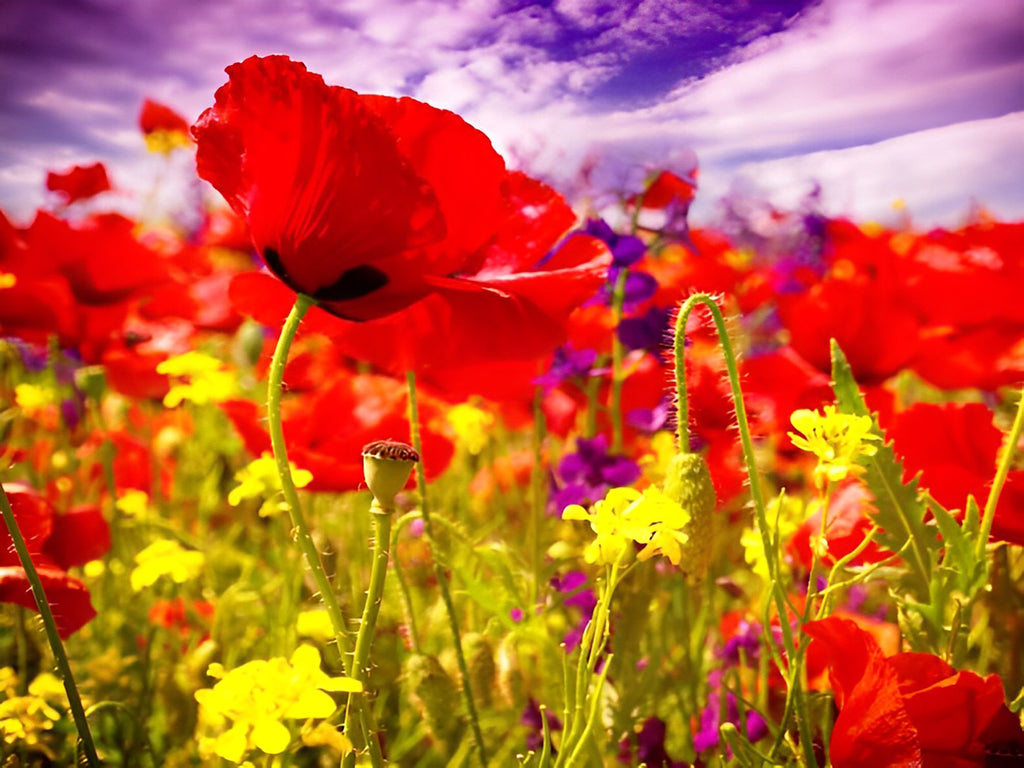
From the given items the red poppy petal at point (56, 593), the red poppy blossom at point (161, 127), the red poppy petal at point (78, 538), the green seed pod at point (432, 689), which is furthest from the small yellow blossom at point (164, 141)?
the green seed pod at point (432, 689)

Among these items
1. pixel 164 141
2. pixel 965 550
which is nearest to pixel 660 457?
pixel 965 550

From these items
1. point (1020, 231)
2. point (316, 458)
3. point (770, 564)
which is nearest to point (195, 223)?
point (316, 458)

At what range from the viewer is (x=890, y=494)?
1.61 feet

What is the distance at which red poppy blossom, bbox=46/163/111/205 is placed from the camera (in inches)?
39.7

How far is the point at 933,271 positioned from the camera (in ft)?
2.72

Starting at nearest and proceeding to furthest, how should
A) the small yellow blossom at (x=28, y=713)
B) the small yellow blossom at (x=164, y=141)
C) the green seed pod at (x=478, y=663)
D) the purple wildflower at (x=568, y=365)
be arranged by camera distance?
1. the small yellow blossom at (x=28, y=713)
2. the green seed pod at (x=478, y=663)
3. the purple wildflower at (x=568, y=365)
4. the small yellow blossom at (x=164, y=141)

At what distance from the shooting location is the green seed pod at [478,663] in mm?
582

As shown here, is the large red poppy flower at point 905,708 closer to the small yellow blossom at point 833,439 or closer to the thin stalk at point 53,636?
the small yellow blossom at point 833,439

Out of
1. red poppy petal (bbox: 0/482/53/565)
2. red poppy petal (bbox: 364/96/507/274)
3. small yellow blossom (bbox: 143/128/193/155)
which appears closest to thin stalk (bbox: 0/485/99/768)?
red poppy petal (bbox: 0/482/53/565)

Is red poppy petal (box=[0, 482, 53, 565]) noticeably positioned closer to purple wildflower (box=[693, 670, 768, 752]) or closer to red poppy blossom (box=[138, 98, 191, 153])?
purple wildflower (box=[693, 670, 768, 752])

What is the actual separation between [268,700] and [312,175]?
230 millimetres

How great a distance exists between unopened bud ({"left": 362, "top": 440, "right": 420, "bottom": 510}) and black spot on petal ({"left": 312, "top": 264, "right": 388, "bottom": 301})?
9cm

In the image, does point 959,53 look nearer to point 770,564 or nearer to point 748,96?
point 748,96

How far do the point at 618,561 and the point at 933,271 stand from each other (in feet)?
1.94
